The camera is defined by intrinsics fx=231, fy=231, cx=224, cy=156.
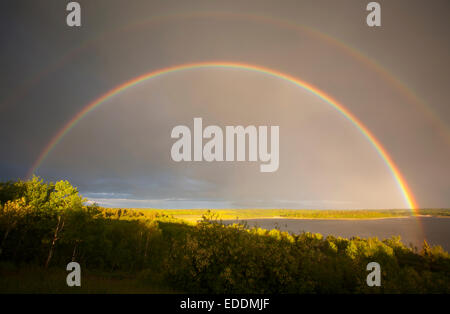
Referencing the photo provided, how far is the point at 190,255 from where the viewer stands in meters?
17.3

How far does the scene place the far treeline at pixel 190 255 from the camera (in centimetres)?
1648

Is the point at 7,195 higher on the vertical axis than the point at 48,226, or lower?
higher

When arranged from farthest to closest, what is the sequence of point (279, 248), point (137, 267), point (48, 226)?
1. point (137, 267)
2. point (48, 226)
3. point (279, 248)

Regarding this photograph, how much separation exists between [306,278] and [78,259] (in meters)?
55.2

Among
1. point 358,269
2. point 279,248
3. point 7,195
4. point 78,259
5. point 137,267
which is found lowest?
point 137,267

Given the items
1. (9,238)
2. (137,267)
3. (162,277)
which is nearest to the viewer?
(162,277)

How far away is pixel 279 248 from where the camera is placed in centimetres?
1691

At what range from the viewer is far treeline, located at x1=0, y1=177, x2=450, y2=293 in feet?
54.1

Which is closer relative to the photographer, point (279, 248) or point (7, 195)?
point (279, 248)
